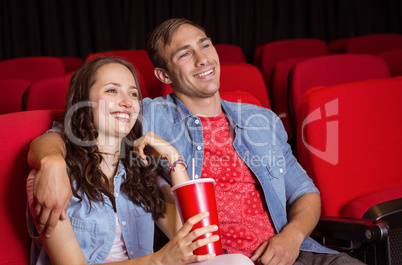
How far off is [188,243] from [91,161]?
1.50ft

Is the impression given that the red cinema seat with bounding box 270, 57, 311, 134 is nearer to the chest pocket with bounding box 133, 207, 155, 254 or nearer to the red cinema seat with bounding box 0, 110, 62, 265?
the chest pocket with bounding box 133, 207, 155, 254

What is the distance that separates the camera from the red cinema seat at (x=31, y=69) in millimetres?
3309

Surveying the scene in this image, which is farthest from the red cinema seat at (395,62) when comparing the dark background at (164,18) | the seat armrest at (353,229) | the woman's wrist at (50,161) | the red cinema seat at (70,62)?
the red cinema seat at (70,62)

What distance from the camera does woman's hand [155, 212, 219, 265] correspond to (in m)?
1.00

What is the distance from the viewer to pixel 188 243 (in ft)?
3.33

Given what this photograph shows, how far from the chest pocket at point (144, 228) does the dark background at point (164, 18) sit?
10.9 feet

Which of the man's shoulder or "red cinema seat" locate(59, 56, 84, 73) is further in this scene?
"red cinema seat" locate(59, 56, 84, 73)

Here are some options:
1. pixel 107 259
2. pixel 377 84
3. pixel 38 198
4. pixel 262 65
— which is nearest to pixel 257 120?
pixel 377 84

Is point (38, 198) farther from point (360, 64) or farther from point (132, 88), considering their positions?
point (360, 64)

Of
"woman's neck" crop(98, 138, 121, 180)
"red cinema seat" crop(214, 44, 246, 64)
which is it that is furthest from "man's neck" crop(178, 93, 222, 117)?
"red cinema seat" crop(214, 44, 246, 64)

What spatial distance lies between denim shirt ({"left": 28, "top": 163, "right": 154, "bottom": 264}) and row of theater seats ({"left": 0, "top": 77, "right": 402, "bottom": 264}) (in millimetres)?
170

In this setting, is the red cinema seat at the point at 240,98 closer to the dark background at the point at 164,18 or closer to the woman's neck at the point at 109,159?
the woman's neck at the point at 109,159

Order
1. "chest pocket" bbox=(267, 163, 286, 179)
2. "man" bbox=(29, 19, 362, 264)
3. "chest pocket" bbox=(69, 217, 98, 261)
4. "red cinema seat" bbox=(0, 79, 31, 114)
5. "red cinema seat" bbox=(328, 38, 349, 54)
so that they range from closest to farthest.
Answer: "chest pocket" bbox=(69, 217, 98, 261)
"man" bbox=(29, 19, 362, 264)
"chest pocket" bbox=(267, 163, 286, 179)
"red cinema seat" bbox=(0, 79, 31, 114)
"red cinema seat" bbox=(328, 38, 349, 54)

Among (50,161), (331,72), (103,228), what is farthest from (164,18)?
(50,161)
